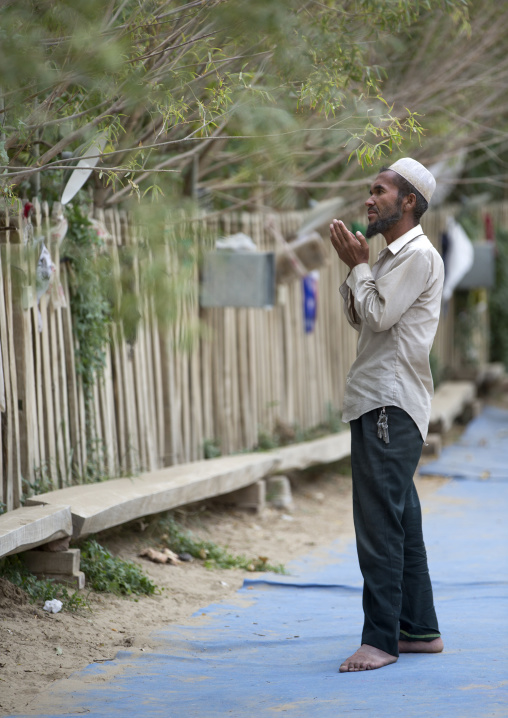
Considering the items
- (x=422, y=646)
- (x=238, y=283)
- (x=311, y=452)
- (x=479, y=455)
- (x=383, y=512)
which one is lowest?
(x=479, y=455)

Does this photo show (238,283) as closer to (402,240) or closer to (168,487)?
(168,487)

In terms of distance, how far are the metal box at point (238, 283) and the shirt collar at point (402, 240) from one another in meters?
2.75

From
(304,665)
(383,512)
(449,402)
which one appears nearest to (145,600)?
(304,665)

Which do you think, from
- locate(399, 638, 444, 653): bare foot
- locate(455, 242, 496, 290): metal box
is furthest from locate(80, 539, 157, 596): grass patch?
locate(455, 242, 496, 290): metal box

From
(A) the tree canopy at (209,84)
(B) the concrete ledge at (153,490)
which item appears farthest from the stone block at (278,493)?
(A) the tree canopy at (209,84)

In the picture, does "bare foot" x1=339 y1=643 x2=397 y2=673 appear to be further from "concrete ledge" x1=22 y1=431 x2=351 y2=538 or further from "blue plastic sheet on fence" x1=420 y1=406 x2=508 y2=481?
"blue plastic sheet on fence" x1=420 y1=406 x2=508 y2=481

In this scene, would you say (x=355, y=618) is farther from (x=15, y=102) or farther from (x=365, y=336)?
(x=15, y=102)

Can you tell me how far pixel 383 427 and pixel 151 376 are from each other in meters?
2.55

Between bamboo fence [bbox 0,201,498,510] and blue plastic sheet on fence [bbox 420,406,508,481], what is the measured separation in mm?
1155

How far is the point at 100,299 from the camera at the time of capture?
4.77 meters

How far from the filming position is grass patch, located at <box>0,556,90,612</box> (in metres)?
3.85

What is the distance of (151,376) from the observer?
5.45m

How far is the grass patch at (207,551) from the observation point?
16.2ft

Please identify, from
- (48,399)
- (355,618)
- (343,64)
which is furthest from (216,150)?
(355,618)
